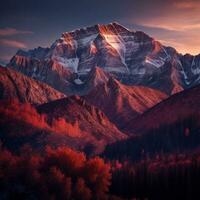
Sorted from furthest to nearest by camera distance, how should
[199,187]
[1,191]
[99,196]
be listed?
[99,196] < [199,187] < [1,191]

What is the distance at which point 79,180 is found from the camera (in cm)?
19688

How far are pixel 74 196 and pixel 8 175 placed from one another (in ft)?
89.1

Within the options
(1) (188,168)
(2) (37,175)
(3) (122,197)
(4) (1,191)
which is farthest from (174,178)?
(4) (1,191)

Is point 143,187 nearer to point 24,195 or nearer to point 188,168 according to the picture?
point 188,168

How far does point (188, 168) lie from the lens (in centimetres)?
19688

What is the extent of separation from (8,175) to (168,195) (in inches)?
2267

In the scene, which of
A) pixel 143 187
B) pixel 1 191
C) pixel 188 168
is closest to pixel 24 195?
pixel 1 191

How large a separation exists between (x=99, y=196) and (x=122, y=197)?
8.63 m

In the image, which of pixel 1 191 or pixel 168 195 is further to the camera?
pixel 168 195

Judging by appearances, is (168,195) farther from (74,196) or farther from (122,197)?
(74,196)

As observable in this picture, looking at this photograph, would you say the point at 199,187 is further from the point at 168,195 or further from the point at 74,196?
the point at 74,196

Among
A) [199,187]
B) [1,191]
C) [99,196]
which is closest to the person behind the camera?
[1,191]

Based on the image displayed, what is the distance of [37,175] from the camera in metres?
199

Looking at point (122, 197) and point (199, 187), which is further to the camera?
point (122, 197)
